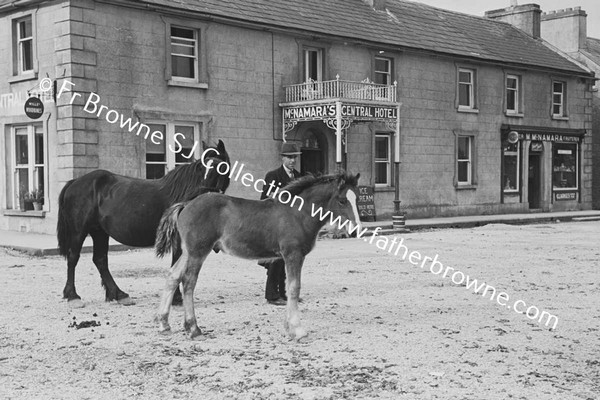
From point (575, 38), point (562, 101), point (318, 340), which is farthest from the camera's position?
point (575, 38)

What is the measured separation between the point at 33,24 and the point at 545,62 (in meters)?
22.4

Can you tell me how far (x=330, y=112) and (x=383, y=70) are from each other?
516 cm

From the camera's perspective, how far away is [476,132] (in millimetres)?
30234

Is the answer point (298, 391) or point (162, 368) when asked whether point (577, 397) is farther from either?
point (162, 368)

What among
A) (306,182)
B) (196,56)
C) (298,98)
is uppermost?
(196,56)

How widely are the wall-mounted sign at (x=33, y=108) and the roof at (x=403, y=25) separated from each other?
13.3 feet

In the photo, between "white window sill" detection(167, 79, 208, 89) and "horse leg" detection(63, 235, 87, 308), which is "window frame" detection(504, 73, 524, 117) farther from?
"horse leg" detection(63, 235, 87, 308)

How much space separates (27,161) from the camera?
21094 millimetres

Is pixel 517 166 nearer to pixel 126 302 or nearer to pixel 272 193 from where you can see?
pixel 272 193

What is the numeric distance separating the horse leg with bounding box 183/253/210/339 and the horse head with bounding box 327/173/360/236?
1.51m

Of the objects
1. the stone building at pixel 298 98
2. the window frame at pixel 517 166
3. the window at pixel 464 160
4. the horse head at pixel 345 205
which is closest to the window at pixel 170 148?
the stone building at pixel 298 98

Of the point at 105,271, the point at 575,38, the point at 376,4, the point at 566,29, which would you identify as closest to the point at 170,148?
the point at 105,271

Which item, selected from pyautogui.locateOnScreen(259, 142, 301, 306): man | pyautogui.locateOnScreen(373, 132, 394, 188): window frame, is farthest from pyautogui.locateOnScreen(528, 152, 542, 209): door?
pyautogui.locateOnScreen(259, 142, 301, 306): man

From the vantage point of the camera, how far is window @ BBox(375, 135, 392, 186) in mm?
27094
